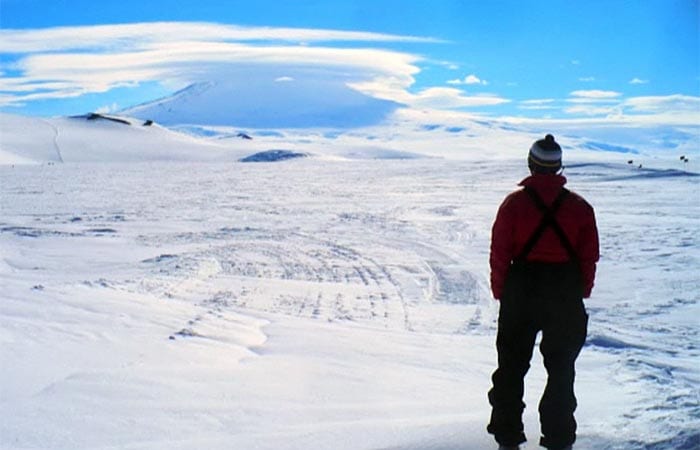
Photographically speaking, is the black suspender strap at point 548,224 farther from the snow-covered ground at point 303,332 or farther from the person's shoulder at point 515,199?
the snow-covered ground at point 303,332

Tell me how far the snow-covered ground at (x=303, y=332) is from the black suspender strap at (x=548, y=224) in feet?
3.29

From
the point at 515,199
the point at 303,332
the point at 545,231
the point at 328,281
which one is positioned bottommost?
the point at 303,332

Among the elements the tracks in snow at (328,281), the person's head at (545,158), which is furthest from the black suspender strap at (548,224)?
the tracks in snow at (328,281)

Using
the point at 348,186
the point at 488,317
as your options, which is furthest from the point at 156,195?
the point at 488,317

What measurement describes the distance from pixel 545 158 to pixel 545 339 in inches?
36.1

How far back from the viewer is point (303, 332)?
6.75 m

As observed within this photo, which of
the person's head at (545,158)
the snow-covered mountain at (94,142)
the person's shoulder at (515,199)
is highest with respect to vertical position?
the snow-covered mountain at (94,142)

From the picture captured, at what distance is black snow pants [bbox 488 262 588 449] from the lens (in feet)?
12.3

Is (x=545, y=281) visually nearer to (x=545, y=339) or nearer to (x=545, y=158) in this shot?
(x=545, y=339)

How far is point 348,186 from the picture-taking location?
81.6 feet

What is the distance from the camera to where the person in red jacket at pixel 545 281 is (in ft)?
12.2

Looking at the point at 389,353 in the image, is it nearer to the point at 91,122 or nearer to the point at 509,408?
the point at 509,408

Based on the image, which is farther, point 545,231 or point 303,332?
point 303,332

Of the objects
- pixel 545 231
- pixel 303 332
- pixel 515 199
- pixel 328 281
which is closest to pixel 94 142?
pixel 328 281
